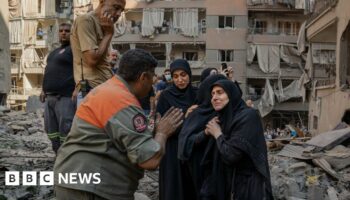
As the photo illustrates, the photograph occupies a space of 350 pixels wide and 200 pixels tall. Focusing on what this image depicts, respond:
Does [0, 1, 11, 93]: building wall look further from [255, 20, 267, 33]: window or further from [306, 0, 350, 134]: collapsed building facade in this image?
[255, 20, 267, 33]: window

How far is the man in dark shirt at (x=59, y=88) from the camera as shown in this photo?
5.26 meters

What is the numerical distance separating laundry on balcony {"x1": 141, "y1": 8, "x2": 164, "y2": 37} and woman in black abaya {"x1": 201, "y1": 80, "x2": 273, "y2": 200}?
33.4 m

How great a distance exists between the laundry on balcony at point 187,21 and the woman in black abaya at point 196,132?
108 ft

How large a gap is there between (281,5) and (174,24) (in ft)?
24.8

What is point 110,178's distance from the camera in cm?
280

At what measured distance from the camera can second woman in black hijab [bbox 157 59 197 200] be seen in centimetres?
475

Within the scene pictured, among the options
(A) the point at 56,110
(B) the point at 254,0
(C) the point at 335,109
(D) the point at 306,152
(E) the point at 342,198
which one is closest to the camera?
(A) the point at 56,110

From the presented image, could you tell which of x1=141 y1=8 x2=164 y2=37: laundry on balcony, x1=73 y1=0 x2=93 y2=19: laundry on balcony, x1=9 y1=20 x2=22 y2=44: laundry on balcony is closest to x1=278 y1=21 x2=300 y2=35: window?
x1=141 y1=8 x2=164 y2=37: laundry on balcony

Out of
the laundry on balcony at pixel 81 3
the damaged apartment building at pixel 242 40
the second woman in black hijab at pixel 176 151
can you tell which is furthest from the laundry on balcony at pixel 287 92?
the second woman in black hijab at pixel 176 151

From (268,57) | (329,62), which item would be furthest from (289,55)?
(329,62)

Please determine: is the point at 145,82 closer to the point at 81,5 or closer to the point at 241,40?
the point at 241,40

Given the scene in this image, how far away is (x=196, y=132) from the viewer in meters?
4.39

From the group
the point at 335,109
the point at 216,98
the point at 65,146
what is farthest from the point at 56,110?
the point at 335,109

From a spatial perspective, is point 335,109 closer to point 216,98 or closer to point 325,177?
point 325,177
